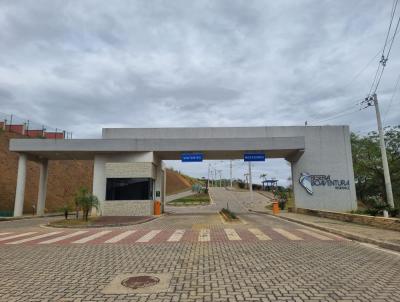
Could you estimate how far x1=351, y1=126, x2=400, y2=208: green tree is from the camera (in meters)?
39.8

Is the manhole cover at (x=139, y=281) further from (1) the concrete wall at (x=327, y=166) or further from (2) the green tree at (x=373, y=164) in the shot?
(2) the green tree at (x=373, y=164)

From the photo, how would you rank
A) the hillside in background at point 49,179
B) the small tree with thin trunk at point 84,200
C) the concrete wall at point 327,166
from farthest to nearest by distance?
the hillside in background at point 49,179, the concrete wall at point 327,166, the small tree with thin trunk at point 84,200

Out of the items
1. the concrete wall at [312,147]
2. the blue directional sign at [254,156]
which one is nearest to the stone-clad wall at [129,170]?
the concrete wall at [312,147]

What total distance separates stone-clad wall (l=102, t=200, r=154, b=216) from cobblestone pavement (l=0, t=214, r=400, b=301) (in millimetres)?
16938

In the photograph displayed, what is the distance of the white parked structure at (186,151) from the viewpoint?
2981cm

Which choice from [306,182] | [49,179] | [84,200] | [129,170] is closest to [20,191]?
[129,170]

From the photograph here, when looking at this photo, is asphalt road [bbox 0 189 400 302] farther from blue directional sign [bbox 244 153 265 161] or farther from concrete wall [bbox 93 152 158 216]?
blue directional sign [bbox 244 153 265 161]

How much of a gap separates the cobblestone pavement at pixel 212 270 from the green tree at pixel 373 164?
31.0 meters

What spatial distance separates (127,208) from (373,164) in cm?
3090

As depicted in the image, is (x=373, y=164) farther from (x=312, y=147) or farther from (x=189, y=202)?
(x=189, y=202)

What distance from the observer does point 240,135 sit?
108 feet

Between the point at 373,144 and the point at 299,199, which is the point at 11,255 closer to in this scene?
the point at 299,199

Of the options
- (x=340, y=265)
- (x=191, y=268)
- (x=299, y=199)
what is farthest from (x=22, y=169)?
(x=340, y=265)

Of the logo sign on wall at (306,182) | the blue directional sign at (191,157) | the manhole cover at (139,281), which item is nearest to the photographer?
the manhole cover at (139,281)
